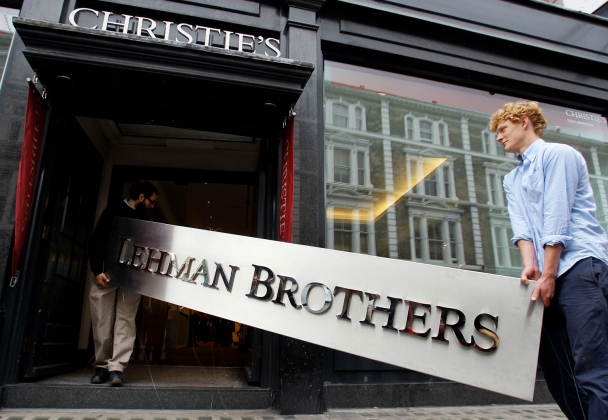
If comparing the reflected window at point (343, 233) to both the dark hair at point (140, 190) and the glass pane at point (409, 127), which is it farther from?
the dark hair at point (140, 190)

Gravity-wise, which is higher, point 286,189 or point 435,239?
point 286,189

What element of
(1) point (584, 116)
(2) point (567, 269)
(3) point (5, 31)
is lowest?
(2) point (567, 269)

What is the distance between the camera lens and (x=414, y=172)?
483 cm

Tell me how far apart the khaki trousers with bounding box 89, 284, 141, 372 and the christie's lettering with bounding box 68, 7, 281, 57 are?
250 cm

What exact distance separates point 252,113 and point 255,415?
271cm

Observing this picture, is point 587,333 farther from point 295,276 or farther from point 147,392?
point 147,392

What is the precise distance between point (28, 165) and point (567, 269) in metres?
3.77

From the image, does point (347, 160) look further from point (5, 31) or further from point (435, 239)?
point (5, 31)

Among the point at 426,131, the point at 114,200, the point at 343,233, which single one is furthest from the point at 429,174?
the point at 114,200

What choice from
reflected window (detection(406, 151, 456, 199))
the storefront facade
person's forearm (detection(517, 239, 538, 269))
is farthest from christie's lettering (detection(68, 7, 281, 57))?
person's forearm (detection(517, 239, 538, 269))

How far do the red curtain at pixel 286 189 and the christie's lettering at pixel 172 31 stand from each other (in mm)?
1001

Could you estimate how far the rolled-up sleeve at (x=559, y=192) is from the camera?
1974mm

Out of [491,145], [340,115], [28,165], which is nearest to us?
[28,165]

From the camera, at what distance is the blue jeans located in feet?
5.87
